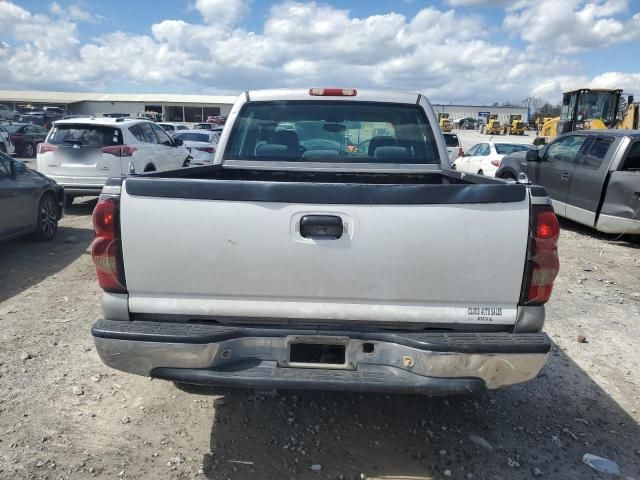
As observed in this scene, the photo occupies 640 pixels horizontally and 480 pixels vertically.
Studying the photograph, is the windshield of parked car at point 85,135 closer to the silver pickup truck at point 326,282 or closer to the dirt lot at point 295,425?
the dirt lot at point 295,425

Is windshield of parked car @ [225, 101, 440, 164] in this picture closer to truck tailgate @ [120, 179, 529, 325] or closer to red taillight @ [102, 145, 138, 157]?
truck tailgate @ [120, 179, 529, 325]

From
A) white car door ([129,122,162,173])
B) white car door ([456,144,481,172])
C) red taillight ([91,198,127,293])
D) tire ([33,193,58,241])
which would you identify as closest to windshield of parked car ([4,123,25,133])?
white car door ([129,122,162,173])

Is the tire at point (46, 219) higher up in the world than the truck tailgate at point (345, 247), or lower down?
lower down

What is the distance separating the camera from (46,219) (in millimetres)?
8234

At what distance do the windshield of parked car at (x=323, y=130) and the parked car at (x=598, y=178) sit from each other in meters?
5.28

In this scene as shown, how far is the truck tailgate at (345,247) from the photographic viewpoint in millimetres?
2525

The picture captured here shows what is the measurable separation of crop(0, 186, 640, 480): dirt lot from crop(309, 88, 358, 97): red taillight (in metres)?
2.40

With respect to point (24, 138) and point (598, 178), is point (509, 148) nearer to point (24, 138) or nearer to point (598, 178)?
point (598, 178)

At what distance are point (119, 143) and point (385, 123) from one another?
286 inches

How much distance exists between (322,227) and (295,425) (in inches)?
60.4

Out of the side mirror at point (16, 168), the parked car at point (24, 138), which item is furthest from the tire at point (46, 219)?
the parked car at point (24, 138)

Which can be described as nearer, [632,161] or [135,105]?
[632,161]

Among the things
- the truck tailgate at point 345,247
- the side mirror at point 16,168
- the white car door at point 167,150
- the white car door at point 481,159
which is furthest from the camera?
the white car door at point 481,159

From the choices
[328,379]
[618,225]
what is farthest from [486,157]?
[328,379]
